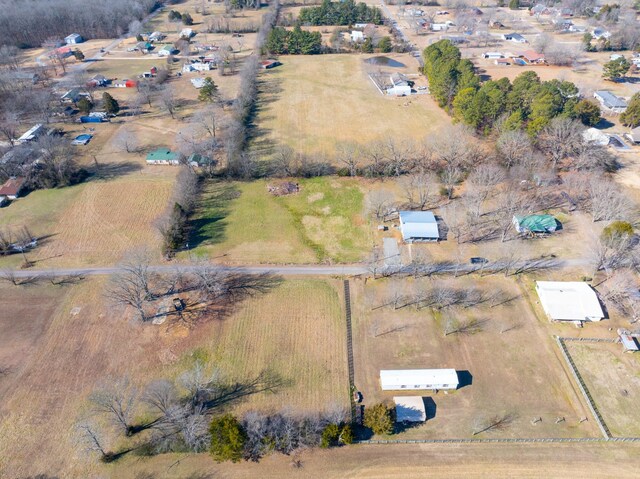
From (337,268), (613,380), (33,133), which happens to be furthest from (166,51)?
(613,380)

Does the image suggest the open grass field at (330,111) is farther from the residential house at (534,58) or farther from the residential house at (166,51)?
the residential house at (534,58)

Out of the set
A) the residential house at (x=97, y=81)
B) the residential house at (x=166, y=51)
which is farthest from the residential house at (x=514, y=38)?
the residential house at (x=97, y=81)

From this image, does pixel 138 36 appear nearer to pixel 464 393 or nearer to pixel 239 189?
pixel 239 189

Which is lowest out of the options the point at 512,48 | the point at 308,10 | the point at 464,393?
the point at 464,393

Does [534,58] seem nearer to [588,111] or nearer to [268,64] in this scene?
[588,111]

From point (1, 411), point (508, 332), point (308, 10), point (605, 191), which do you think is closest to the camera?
point (1, 411)

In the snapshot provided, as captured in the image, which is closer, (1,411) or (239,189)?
(1,411)

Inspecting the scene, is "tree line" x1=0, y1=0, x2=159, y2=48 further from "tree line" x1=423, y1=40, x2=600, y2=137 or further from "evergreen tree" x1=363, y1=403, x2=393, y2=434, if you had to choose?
"evergreen tree" x1=363, y1=403, x2=393, y2=434

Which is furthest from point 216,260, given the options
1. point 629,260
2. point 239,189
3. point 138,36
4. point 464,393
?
point 138,36
